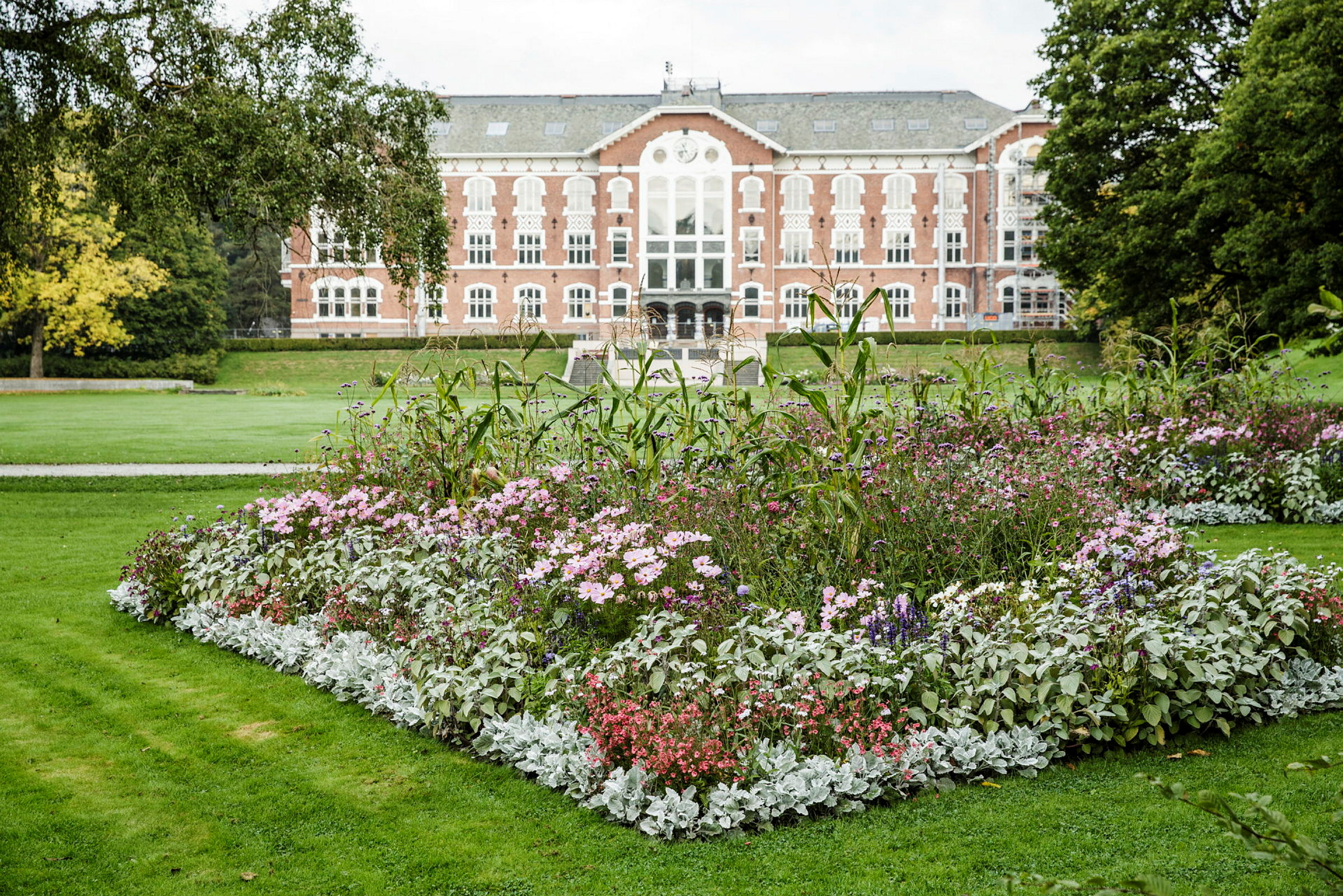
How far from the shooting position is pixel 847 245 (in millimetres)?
46969

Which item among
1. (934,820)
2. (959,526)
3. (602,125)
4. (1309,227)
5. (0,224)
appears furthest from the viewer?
(602,125)

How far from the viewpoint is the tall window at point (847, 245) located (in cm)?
4694

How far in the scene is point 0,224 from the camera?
38.9ft

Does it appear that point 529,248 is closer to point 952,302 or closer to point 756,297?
point 756,297

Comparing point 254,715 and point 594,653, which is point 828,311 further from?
point 254,715

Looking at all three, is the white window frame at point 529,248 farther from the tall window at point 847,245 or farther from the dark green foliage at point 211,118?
the dark green foliage at point 211,118

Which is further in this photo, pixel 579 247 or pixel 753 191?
pixel 579 247

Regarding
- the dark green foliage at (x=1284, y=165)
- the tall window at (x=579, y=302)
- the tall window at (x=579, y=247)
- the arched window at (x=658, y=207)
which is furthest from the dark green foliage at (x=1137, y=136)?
the tall window at (x=579, y=302)

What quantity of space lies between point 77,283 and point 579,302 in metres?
20.6

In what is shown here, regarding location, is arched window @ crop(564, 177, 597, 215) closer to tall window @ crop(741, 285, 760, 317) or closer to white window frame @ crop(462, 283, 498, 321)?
white window frame @ crop(462, 283, 498, 321)

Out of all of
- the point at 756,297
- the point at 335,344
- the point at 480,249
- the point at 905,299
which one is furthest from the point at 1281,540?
the point at 480,249

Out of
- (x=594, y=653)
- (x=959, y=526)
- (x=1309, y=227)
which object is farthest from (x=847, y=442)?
(x=1309, y=227)

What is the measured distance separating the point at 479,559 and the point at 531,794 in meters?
1.73

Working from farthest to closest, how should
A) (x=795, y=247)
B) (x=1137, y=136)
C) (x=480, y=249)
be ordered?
1. (x=480, y=249)
2. (x=795, y=247)
3. (x=1137, y=136)
